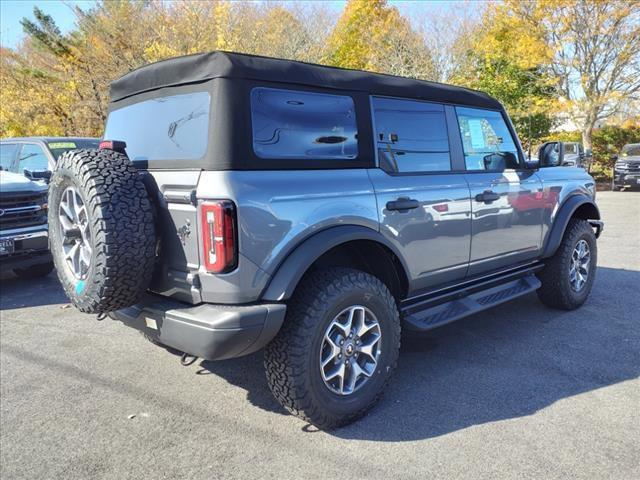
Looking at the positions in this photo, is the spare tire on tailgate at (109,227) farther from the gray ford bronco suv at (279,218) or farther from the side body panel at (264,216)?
the side body panel at (264,216)

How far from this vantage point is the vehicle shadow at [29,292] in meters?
5.62

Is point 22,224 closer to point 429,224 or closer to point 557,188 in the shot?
point 429,224

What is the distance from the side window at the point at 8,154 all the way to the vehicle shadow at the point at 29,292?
5.18ft

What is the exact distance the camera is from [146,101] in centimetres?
322

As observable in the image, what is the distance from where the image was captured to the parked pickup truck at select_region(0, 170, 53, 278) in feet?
18.8

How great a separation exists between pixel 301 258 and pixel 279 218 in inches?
9.6

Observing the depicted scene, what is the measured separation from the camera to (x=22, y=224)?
5.90 metres

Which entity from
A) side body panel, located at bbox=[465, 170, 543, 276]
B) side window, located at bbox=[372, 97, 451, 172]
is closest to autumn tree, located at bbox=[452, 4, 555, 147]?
side body panel, located at bbox=[465, 170, 543, 276]

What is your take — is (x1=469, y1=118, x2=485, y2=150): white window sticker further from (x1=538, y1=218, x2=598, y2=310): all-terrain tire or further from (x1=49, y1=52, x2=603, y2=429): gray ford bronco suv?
(x1=538, y1=218, x2=598, y2=310): all-terrain tire

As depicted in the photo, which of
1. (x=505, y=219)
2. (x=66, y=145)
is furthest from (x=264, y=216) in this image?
(x=66, y=145)

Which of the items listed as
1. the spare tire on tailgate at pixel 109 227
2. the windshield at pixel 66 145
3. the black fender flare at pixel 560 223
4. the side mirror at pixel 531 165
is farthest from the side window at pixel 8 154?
the black fender flare at pixel 560 223

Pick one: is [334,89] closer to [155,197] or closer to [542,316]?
[155,197]

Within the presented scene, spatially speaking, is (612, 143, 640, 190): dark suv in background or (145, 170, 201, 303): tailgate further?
(612, 143, 640, 190): dark suv in background

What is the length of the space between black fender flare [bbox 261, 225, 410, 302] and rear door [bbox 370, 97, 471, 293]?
0.36 metres
